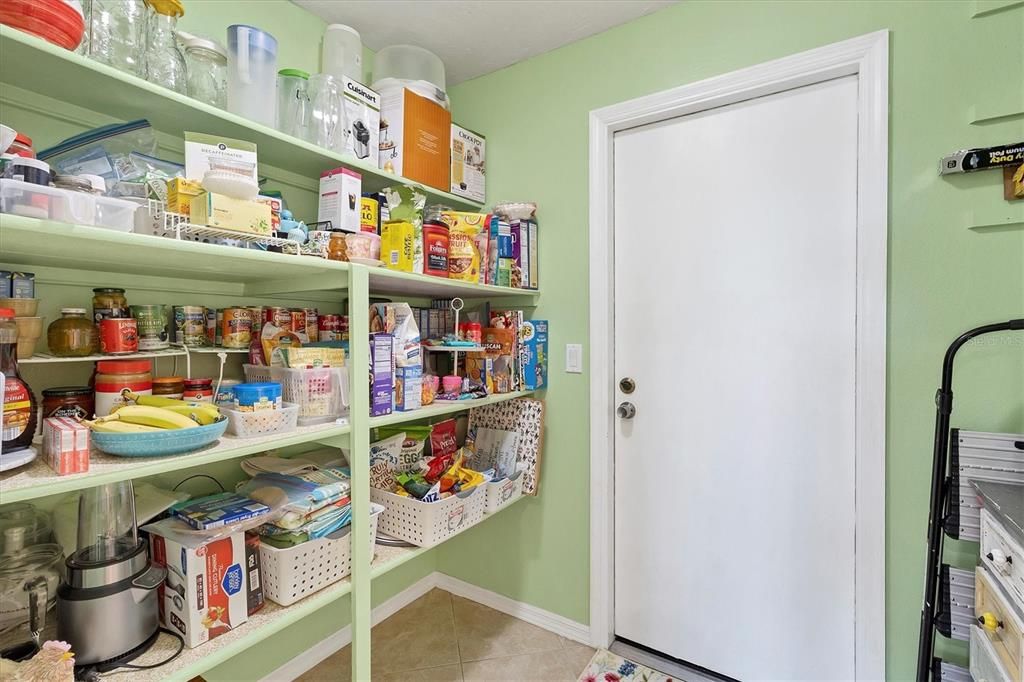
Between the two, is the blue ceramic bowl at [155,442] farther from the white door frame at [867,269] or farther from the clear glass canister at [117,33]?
the white door frame at [867,269]

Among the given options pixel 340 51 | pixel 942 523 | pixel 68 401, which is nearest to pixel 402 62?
pixel 340 51

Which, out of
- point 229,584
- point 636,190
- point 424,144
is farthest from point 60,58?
point 636,190

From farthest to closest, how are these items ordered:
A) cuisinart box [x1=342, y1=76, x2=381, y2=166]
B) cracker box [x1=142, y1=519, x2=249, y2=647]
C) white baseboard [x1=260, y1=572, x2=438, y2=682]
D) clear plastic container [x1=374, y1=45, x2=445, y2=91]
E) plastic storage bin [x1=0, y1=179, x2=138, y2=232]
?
clear plastic container [x1=374, y1=45, x2=445, y2=91], white baseboard [x1=260, y1=572, x2=438, y2=682], cuisinart box [x1=342, y1=76, x2=381, y2=166], cracker box [x1=142, y1=519, x2=249, y2=647], plastic storage bin [x1=0, y1=179, x2=138, y2=232]

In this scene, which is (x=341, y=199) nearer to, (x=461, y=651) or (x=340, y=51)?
(x=340, y=51)

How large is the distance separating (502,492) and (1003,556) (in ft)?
4.53

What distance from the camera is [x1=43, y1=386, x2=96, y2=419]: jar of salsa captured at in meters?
1.05

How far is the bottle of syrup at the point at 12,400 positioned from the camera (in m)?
0.86

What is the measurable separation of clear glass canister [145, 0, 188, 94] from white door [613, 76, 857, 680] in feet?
4.87

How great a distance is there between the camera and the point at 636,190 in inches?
73.9

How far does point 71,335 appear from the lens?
110 cm

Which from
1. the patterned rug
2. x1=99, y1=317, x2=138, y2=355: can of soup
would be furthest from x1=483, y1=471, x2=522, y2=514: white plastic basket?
x1=99, y1=317, x2=138, y2=355: can of soup

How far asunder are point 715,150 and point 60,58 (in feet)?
6.08

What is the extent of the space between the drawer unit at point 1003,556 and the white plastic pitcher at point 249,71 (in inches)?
83.0

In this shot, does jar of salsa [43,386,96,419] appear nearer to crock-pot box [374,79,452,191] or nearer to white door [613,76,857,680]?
crock-pot box [374,79,452,191]
